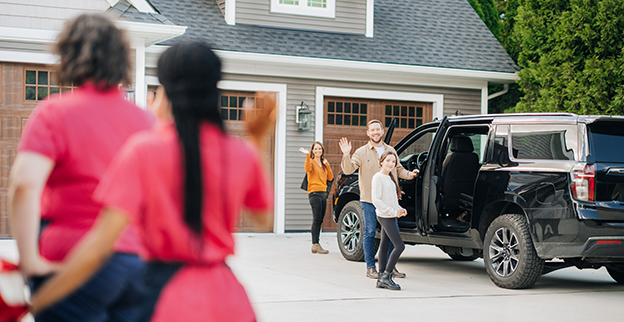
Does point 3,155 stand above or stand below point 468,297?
above

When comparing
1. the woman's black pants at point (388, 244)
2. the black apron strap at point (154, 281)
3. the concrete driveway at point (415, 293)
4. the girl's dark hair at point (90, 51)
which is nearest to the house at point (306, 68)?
the concrete driveway at point (415, 293)

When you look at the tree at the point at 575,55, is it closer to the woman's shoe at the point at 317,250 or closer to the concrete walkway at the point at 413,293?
the concrete walkway at the point at 413,293

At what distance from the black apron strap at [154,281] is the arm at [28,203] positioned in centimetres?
49

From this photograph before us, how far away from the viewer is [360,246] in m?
10.1

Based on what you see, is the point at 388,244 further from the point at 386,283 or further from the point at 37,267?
the point at 37,267

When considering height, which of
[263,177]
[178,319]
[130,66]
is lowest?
[178,319]

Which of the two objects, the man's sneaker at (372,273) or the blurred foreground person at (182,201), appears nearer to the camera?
the blurred foreground person at (182,201)

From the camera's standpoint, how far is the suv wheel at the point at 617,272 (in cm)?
855

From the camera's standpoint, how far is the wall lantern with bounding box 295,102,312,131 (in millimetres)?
14289

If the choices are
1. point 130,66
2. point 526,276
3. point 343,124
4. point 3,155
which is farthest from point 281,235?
point 130,66

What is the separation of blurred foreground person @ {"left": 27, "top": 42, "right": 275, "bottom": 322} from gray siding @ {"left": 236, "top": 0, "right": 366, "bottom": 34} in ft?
41.7

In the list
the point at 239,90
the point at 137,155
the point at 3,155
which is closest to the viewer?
the point at 137,155

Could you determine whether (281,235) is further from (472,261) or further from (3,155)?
(3,155)

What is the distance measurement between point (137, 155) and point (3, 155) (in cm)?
1107
